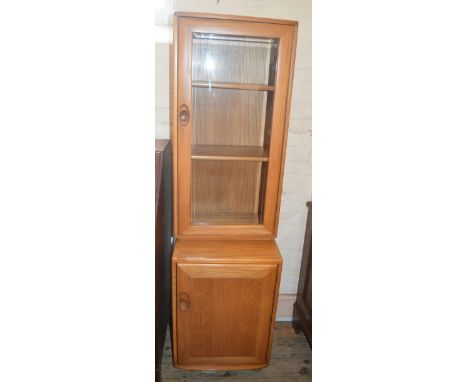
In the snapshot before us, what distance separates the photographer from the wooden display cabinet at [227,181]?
3.17ft

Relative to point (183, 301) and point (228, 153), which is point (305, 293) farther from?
point (228, 153)

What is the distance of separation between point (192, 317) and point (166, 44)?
937mm

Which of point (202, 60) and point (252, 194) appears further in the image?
point (252, 194)

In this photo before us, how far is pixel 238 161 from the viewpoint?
3.68 feet

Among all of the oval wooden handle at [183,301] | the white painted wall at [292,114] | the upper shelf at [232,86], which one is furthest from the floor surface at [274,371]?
the upper shelf at [232,86]

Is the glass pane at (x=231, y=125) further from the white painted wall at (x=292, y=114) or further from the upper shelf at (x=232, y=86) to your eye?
the white painted wall at (x=292, y=114)

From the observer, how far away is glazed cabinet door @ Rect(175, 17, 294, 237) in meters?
0.95

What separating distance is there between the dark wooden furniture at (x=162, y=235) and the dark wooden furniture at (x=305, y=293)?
1.89 feet

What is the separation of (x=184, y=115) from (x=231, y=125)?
0.18 metres

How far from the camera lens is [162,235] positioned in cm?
113

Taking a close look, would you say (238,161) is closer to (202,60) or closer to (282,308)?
(202,60)

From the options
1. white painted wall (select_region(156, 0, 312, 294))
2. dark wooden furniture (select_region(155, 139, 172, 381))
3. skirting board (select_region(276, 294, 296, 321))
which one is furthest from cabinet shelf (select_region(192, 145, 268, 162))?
skirting board (select_region(276, 294, 296, 321))
